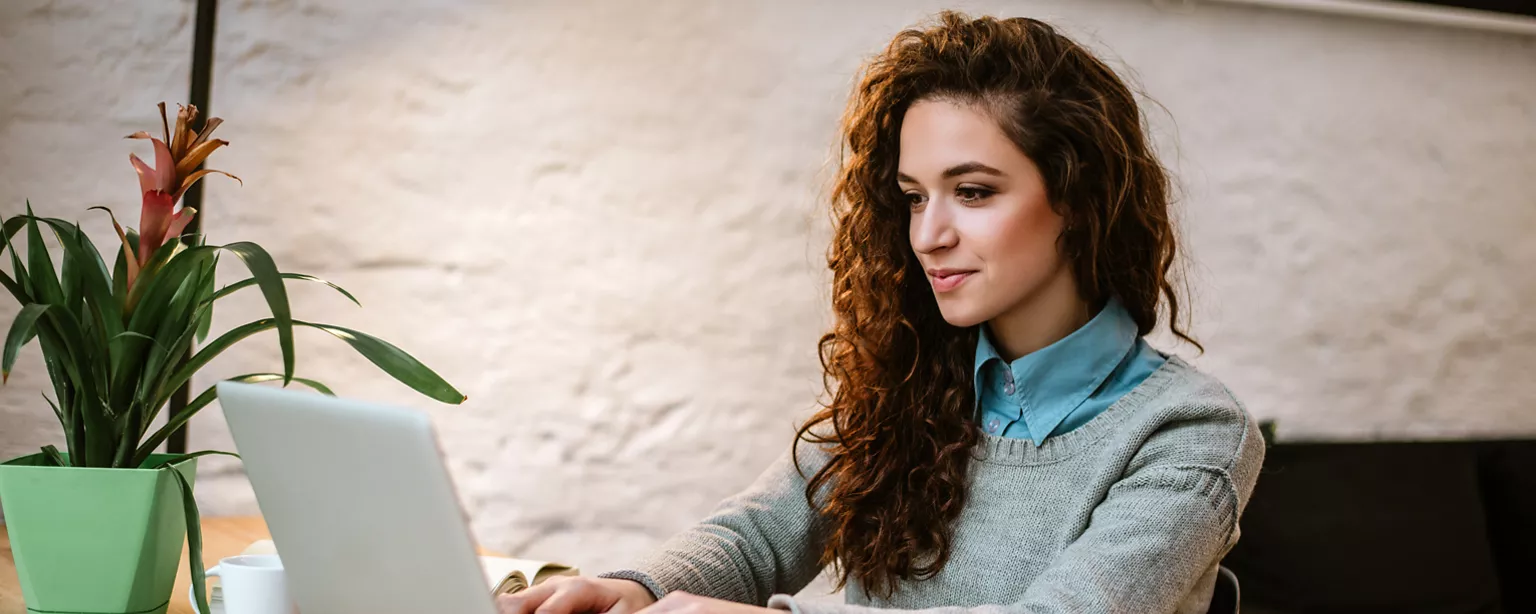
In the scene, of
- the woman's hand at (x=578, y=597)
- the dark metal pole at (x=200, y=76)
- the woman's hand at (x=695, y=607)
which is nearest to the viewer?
the woman's hand at (x=695, y=607)

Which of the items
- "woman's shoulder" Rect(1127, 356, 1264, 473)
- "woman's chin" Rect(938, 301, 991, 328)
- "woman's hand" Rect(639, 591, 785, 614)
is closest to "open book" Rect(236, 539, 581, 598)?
"woman's hand" Rect(639, 591, 785, 614)

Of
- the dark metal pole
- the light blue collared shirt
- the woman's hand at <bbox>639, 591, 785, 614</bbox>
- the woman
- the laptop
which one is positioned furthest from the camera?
the dark metal pole

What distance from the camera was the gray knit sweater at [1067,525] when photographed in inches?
41.8

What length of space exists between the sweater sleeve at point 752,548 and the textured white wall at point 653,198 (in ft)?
2.09

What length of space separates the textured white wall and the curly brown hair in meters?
0.57

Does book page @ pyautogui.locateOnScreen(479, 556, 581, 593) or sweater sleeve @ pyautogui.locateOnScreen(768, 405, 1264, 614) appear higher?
sweater sleeve @ pyautogui.locateOnScreen(768, 405, 1264, 614)

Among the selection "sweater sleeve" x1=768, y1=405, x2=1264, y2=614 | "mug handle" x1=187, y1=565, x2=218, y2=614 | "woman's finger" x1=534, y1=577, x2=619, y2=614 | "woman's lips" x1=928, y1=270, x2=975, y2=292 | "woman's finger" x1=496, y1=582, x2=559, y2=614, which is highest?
"woman's lips" x1=928, y1=270, x2=975, y2=292

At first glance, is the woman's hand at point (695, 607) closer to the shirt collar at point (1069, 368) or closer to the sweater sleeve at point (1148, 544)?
the sweater sleeve at point (1148, 544)

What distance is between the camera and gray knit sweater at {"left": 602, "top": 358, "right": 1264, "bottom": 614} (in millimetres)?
1062

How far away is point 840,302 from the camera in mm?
1573

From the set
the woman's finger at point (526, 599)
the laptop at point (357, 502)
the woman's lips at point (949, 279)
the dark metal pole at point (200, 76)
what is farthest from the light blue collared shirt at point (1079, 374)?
the dark metal pole at point (200, 76)

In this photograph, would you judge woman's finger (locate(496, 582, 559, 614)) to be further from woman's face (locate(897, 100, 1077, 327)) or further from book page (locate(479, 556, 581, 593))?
woman's face (locate(897, 100, 1077, 327))

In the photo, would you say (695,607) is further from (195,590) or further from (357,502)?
(195,590)

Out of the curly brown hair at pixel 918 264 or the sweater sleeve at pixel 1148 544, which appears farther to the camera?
the curly brown hair at pixel 918 264
